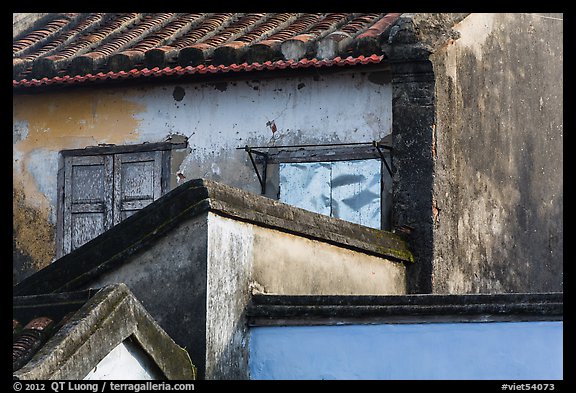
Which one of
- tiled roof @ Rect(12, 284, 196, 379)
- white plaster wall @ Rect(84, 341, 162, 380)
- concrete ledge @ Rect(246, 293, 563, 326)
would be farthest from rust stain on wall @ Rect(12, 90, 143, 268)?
white plaster wall @ Rect(84, 341, 162, 380)

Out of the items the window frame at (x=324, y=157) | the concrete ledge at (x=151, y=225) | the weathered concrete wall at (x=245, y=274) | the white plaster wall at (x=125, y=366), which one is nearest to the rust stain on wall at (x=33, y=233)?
the window frame at (x=324, y=157)

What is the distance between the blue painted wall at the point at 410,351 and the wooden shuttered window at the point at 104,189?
4741 millimetres

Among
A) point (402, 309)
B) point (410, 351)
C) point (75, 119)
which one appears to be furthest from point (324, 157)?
point (410, 351)

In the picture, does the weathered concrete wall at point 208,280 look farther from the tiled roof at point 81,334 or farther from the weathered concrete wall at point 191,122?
the weathered concrete wall at point 191,122

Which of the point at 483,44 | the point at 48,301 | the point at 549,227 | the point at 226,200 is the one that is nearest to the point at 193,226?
the point at 226,200

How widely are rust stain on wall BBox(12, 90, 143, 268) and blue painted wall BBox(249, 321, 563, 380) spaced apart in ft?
17.3

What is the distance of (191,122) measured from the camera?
13.7 m

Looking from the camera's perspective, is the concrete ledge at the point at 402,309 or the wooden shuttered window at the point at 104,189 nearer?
the concrete ledge at the point at 402,309

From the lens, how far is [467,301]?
28.4 ft

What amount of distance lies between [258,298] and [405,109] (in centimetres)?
375

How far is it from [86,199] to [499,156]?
14.2 ft

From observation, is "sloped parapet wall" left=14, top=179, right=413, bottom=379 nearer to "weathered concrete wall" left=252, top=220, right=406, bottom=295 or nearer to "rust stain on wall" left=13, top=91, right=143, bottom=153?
"weathered concrete wall" left=252, top=220, right=406, bottom=295

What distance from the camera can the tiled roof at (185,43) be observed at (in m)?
12.9

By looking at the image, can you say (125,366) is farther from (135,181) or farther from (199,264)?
(135,181)
